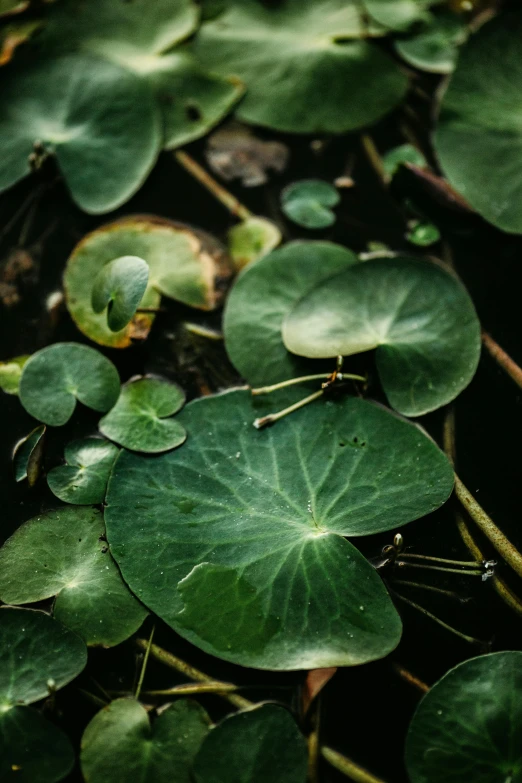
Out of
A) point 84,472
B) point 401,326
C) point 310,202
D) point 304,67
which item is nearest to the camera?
point 84,472

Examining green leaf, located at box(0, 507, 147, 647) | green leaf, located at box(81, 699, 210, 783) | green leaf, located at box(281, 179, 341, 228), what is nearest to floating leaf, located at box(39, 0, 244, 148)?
green leaf, located at box(281, 179, 341, 228)

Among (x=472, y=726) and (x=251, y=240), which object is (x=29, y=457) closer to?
(x=251, y=240)

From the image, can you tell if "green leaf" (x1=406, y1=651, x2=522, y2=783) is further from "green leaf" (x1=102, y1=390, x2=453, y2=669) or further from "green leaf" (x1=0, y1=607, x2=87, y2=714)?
"green leaf" (x1=0, y1=607, x2=87, y2=714)

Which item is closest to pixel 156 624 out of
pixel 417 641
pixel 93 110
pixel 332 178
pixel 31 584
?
pixel 31 584

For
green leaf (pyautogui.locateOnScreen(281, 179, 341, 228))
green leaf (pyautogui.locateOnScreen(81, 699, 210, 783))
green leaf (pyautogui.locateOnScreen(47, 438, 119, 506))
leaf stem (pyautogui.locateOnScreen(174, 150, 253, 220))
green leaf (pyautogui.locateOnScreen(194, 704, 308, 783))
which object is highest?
leaf stem (pyautogui.locateOnScreen(174, 150, 253, 220))

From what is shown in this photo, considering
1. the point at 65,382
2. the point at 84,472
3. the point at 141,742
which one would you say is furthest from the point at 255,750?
the point at 65,382

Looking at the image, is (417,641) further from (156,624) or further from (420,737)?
(156,624)
